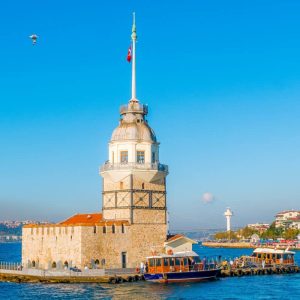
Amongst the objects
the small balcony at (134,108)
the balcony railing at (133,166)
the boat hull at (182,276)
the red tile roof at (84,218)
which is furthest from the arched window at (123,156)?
the boat hull at (182,276)

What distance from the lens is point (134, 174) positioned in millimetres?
60625

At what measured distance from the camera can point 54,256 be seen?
195ft

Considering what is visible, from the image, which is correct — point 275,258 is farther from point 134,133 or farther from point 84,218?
point 134,133

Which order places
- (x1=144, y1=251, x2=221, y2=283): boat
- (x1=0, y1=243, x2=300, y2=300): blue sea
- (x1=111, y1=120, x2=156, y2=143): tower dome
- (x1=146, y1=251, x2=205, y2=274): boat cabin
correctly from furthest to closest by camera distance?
(x1=111, y1=120, x2=156, y2=143): tower dome < (x1=146, y1=251, x2=205, y2=274): boat cabin < (x1=144, y1=251, x2=221, y2=283): boat < (x1=0, y1=243, x2=300, y2=300): blue sea

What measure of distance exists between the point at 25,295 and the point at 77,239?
9.00 meters

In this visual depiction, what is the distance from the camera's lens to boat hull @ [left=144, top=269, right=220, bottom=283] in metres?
55.2

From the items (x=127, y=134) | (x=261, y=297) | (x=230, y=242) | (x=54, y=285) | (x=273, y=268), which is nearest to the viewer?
(x=261, y=297)

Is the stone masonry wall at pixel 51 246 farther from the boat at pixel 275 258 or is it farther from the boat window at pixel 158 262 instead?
the boat at pixel 275 258

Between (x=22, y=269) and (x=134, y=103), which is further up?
(x=134, y=103)

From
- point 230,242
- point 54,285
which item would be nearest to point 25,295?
point 54,285

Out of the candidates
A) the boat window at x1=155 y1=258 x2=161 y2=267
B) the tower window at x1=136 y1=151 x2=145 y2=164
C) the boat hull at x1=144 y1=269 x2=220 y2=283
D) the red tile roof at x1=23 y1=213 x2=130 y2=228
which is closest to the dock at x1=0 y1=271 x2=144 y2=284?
the boat hull at x1=144 y1=269 x2=220 y2=283

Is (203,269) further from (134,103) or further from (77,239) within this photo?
(134,103)

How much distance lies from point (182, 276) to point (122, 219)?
8.14 metres

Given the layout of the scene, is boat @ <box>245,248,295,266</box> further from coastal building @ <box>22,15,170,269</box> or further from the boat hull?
coastal building @ <box>22,15,170,269</box>
